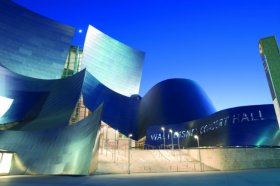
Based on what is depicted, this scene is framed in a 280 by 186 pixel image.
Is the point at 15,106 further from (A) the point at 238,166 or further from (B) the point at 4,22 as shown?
(A) the point at 238,166

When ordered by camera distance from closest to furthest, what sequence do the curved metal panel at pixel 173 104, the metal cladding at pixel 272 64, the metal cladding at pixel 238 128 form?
1. the metal cladding at pixel 272 64
2. the metal cladding at pixel 238 128
3. the curved metal panel at pixel 173 104

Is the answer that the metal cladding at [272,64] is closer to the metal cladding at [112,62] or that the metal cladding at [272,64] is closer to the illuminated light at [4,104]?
the illuminated light at [4,104]

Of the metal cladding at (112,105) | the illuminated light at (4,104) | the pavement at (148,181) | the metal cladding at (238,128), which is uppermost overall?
the metal cladding at (112,105)

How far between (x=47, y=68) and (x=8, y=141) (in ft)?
69.1

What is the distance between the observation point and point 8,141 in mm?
13914

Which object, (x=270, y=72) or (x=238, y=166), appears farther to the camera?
(x=238, y=166)

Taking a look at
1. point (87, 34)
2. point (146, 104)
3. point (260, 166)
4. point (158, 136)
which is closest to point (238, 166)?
point (260, 166)

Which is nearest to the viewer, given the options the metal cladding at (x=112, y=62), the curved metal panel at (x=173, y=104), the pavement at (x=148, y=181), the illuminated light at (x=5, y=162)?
the pavement at (x=148, y=181)

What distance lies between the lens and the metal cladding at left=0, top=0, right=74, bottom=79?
3095 cm

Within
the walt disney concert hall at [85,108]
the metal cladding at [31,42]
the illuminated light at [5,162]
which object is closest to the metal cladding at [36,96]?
the walt disney concert hall at [85,108]

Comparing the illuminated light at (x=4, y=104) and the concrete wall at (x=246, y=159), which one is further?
the illuminated light at (x=4, y=104)

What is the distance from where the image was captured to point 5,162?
12.8 metres

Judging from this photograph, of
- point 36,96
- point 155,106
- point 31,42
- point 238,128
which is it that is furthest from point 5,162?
point 155,106

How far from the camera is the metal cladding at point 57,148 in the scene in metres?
10.0
